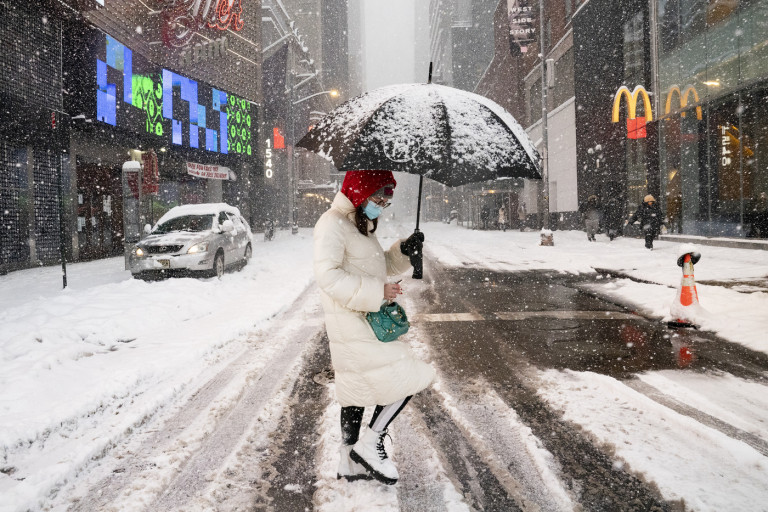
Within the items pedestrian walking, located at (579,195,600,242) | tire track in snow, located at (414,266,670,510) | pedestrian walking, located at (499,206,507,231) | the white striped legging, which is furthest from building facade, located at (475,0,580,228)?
the white striped legging

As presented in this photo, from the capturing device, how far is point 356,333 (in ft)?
9.12

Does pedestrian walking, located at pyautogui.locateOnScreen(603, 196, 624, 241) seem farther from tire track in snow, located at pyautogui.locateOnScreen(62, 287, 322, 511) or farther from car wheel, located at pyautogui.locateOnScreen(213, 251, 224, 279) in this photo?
tire track in snow, located at pyautogui.locateOnScreen(62, 287, 322, 511)

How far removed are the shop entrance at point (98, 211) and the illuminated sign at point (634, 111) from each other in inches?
816

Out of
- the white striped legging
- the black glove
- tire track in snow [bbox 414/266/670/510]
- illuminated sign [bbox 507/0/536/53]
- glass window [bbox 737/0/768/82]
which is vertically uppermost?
illuminated sign [bbox 507/0/536/53]

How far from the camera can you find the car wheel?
488 inches

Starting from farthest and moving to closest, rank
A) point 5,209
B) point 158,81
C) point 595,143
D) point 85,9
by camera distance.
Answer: point 595,143, point 158,81, point 85,9, point 5,209

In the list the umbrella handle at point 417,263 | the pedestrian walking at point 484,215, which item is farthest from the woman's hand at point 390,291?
the pedestrian walking at point 484,215

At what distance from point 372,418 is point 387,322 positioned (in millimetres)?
613

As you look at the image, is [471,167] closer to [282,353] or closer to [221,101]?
[282,353]

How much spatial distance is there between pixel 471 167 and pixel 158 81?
24.3 metres

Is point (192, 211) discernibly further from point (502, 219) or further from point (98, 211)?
point (502, 219)

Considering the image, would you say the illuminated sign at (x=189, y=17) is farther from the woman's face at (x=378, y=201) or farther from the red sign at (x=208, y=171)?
the woman's face at (x=378, y=201)

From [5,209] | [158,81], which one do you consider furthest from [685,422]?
[158,81]

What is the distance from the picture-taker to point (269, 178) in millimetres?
38531
